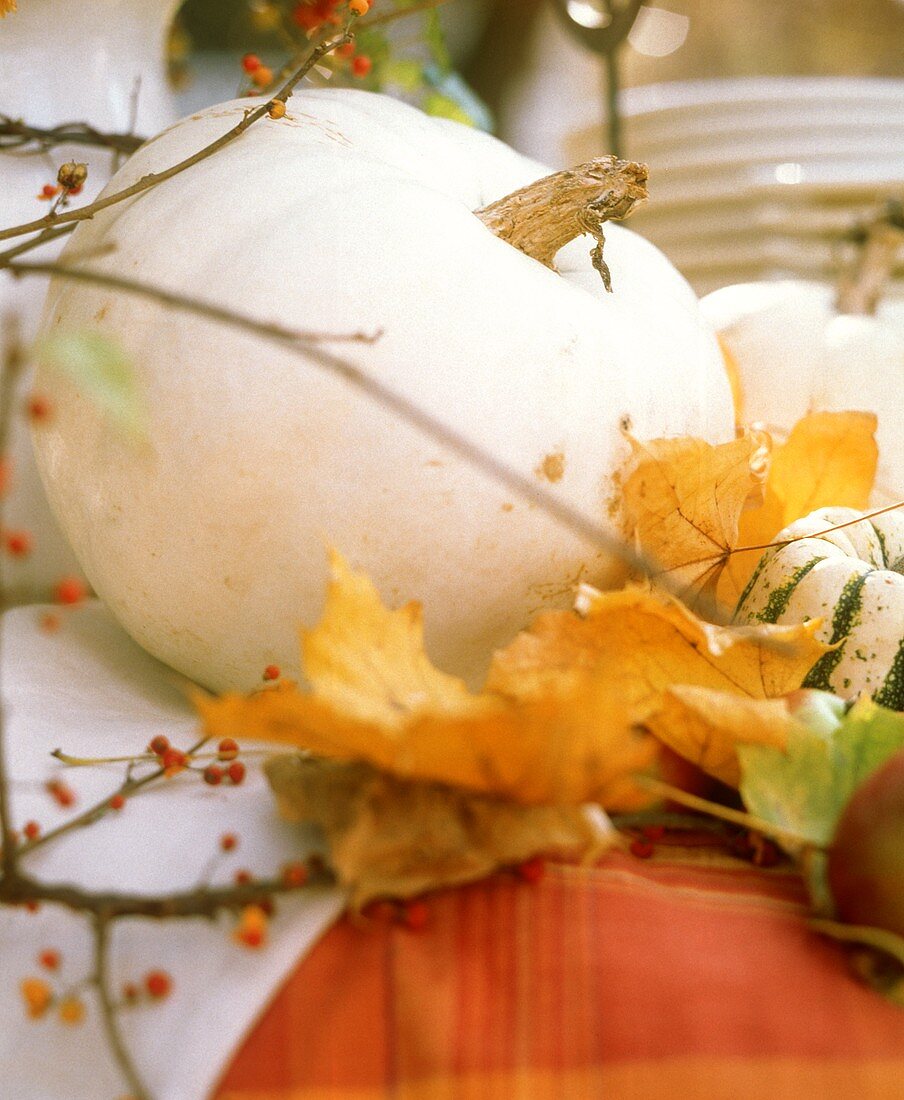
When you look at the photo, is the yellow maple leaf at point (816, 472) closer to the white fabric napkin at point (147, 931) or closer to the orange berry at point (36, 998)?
the white fabric napkin at point (147, 931)

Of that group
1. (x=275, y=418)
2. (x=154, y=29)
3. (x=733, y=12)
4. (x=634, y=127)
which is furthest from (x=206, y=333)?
(x=733, y=12)

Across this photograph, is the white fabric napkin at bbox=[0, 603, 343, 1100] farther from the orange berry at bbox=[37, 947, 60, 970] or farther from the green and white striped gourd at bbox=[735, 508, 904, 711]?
the green and white striped gourd at bbox=[735, 508, 904, 711]

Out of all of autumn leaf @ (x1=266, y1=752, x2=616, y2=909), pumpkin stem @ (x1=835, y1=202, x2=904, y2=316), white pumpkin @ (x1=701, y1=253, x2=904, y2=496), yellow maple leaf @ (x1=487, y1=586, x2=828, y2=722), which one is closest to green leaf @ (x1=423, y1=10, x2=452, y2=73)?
white pumpkin @ (x1=701, y1=253, x2=904, y2=496)

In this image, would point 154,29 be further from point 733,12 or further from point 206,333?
point 733,12

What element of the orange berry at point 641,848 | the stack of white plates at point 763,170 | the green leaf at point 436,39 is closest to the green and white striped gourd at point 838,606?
the orange berry at point 641,848

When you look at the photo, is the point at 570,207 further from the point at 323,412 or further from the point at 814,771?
the point at 814,771
